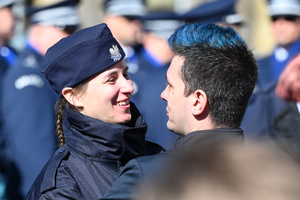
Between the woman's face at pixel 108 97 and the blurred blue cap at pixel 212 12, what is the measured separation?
8.17 ft

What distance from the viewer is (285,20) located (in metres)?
4.87

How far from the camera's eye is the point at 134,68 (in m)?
5.23

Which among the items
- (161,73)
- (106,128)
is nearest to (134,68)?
(161,73)

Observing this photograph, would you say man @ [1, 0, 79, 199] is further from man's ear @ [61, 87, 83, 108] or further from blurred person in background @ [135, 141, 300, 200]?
blurred person in background @ [135, 141, 300, 200]

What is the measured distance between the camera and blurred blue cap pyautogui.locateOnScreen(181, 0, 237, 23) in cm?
472

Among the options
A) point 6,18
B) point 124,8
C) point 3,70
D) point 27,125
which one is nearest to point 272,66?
point 124,8

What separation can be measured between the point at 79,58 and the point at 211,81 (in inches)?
25.6

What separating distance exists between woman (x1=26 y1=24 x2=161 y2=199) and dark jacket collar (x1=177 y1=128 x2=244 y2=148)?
13.9 inches

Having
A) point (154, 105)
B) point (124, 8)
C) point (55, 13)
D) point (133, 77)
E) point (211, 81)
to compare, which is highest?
point (124, 8)

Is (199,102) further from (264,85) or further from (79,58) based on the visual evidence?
(264,85)

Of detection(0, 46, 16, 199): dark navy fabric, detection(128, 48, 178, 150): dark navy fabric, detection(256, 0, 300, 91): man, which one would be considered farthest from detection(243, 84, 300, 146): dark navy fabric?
detection(0, 46, 16, 199): dark navy fabric

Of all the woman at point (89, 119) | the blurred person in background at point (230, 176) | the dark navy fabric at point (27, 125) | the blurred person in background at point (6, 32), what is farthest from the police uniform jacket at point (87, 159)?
the blurred person in background at point (6, 32)

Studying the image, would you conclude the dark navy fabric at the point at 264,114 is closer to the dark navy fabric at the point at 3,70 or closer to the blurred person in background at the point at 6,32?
the dark navy fabric at the point at 3,70

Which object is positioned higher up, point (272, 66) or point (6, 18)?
point (6, 18)
